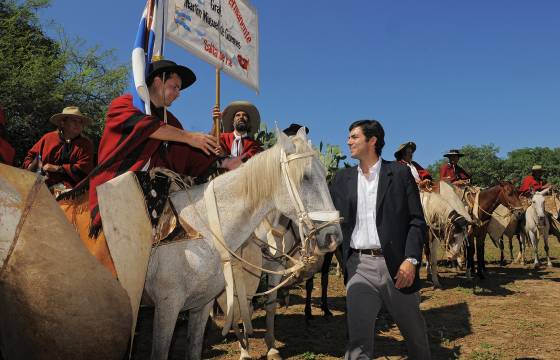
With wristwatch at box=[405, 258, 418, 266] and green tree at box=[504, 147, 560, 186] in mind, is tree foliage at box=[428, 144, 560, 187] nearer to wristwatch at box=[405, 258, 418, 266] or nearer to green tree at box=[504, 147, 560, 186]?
green tree at box=[504, 147, 560, 186]

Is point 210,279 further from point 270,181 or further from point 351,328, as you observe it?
point 351,328

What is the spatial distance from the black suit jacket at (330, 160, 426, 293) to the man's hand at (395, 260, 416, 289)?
7 centimetres

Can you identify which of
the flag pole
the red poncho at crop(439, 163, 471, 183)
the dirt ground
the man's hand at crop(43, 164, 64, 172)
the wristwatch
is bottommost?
the dirt ground

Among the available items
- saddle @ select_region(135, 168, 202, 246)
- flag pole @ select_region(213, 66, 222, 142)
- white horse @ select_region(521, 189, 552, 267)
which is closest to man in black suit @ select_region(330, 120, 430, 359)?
saddle @ select_region(135, 168, 202, 246)

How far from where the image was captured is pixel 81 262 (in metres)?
1.91

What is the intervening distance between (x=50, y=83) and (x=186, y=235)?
19.4 m

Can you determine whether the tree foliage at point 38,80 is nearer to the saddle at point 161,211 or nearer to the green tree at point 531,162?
the saddle at point 161,211

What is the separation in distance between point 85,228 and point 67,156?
3577 mm

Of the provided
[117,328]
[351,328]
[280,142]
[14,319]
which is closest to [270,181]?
[280,142]

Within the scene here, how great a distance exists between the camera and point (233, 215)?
11.5ft

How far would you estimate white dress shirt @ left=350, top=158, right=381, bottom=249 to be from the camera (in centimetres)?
370

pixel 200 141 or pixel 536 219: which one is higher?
pixel 200 141

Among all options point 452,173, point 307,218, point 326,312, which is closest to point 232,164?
point 307,218

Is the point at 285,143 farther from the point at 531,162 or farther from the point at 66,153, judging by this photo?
the point at 531,162
